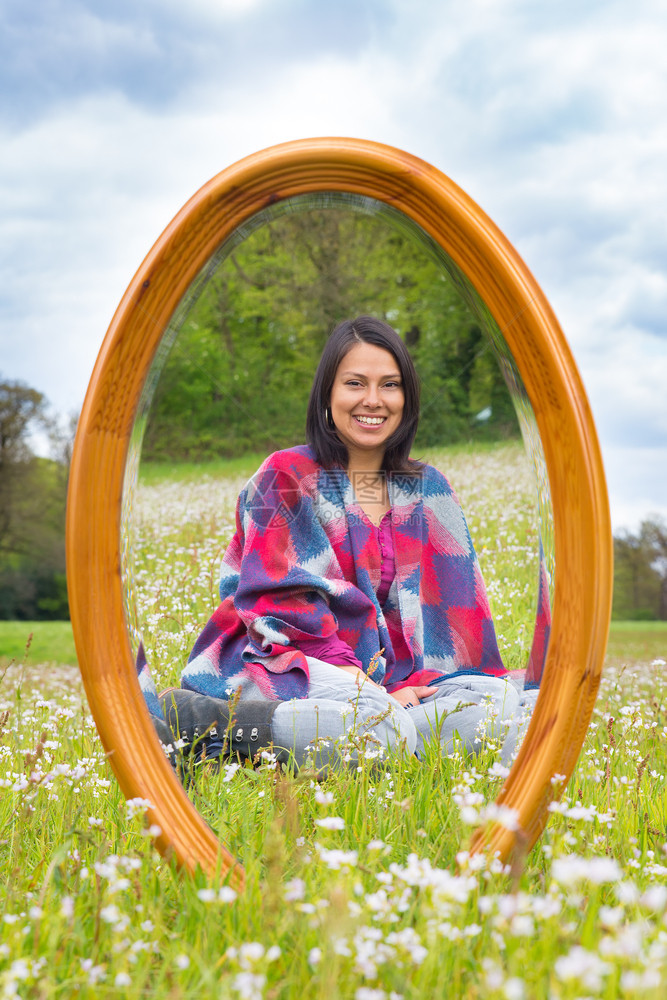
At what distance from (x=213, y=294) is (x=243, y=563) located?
Answer: 1.06m

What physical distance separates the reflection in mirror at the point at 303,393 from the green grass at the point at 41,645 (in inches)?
289

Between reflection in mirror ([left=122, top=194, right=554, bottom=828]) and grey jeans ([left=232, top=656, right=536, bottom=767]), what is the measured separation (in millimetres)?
265

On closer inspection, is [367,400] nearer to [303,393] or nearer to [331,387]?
[331,387]

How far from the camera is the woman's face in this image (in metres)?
2.79

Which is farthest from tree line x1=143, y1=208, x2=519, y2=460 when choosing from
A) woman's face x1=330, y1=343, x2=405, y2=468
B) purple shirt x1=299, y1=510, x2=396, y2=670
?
purple shirt x1=299, y1=510, x2=396, y2=670

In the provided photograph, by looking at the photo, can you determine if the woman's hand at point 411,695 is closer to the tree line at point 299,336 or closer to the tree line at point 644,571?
the tree line at point 299,336

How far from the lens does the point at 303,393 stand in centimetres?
291

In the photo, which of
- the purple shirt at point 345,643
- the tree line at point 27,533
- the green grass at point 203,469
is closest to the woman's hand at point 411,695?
the purple shirt at point 345,643

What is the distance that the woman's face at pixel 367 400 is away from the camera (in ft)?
9.16

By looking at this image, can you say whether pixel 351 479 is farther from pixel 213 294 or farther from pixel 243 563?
pixel 213 294

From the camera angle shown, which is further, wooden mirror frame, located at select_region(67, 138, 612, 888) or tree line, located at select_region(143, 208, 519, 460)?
tree line, located at select_region(143, 208, 519, 460)

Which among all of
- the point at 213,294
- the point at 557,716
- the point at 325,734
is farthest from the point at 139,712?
the point at 213,294

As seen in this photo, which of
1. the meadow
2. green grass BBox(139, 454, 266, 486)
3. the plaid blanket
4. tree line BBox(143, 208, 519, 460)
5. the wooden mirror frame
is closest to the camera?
the meadow

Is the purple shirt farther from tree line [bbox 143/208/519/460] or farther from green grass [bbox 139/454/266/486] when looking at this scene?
green grass [bbox 139/454/266/486]
